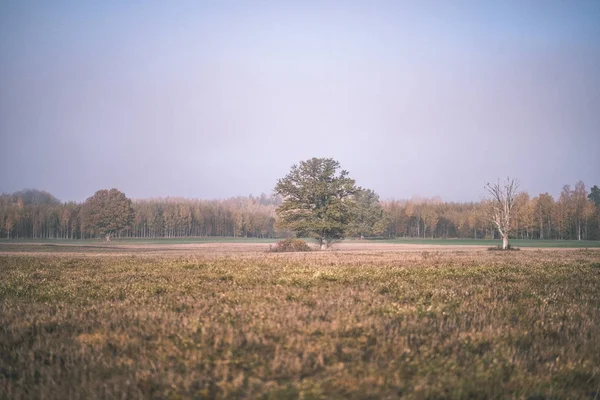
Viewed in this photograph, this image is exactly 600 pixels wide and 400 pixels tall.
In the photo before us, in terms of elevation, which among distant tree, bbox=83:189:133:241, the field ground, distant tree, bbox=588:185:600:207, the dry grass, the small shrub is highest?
distant tree, bbox=588:185:600:207

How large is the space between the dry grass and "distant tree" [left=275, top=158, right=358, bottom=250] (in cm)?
4549

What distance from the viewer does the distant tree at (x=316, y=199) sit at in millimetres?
57188

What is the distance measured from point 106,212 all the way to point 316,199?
2929 inches

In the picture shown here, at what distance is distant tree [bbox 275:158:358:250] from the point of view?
5719 centimetres

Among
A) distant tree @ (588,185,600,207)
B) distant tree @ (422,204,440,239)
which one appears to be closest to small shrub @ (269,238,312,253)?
distant tree @ (422,204,440,239)

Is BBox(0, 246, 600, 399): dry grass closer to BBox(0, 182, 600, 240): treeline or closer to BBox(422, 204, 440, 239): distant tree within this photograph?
BBox(0, 182, 600, 240): treeline

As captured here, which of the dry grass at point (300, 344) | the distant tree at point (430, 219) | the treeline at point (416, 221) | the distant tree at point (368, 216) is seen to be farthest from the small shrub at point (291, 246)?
the distant tree at point (430, 219)

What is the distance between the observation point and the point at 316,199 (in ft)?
193

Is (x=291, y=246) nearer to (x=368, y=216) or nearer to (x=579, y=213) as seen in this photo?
(x=368, y=216)

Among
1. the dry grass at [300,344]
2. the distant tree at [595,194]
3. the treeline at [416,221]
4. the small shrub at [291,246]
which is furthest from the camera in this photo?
the distant tree at [595,194]

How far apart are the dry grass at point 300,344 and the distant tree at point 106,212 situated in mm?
108884

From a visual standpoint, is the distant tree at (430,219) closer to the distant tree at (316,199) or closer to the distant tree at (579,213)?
the distant tree at (579,213)

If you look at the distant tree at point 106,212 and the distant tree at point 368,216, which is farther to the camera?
the distant tree at point 368,216

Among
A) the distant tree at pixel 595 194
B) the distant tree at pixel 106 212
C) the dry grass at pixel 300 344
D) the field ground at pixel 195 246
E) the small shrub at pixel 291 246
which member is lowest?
the field ground at pixel 195 246
